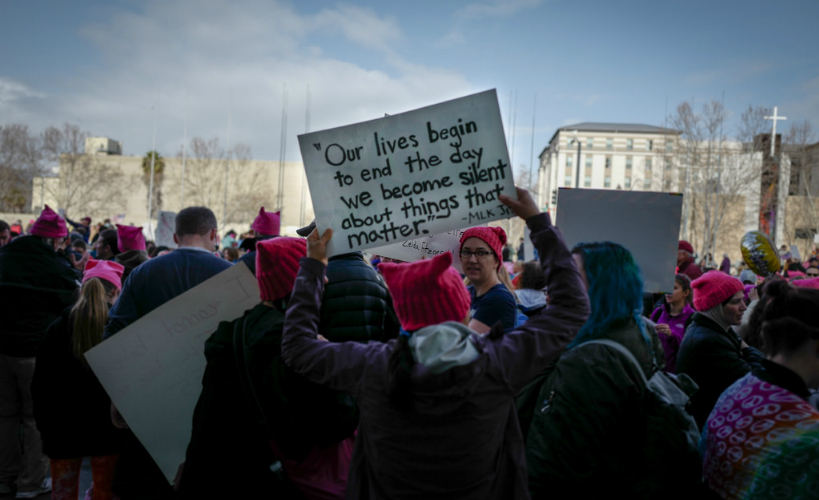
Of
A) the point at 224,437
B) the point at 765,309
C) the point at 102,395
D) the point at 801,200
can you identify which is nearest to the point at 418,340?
the point at 224,437

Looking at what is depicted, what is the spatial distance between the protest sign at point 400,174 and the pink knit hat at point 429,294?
0.45 m

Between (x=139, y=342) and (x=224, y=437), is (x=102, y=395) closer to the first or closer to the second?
(x=139, y=342)

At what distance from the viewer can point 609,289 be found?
231 cm

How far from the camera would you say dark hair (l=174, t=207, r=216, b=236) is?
396cm

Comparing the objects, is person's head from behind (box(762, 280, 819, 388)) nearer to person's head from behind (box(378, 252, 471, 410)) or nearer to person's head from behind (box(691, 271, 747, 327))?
person's head from behind (box(378, 252, 471, 410))

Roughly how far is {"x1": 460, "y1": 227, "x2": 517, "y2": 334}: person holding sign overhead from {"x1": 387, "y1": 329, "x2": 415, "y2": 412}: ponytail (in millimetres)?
1748

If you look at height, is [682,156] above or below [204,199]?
above

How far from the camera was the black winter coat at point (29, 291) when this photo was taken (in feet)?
16.9

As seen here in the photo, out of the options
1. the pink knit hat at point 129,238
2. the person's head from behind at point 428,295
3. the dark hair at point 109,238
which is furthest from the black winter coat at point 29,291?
the person's head from behind at point 428,295

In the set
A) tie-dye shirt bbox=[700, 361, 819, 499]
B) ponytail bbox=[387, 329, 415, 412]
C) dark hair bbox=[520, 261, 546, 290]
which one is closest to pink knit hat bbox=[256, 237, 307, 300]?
ponytail bbox=[387, 329, 415, 412]

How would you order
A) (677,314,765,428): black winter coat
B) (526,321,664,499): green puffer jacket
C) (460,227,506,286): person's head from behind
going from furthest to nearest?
1. (460,227,506,286): person's head from behind
2. (677,314,765,428): black winter coat
3. (526,321,664,499): green puffer jacket

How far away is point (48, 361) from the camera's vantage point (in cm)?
388

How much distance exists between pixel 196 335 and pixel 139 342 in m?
0.32

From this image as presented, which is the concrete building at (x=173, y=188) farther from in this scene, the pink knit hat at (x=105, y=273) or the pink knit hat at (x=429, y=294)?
the pink knit hat at (x=429, y=294)
